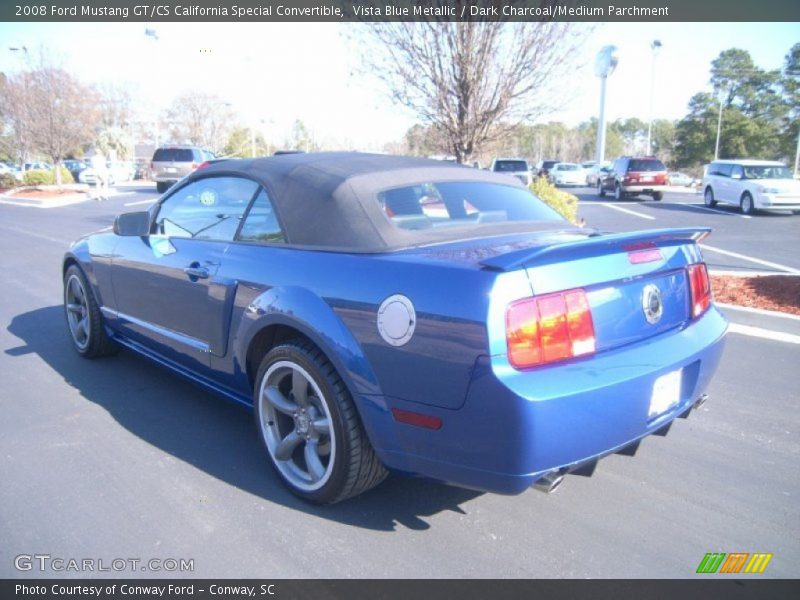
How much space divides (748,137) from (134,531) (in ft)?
181

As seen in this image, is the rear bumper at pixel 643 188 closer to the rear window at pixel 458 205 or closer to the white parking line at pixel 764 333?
the white parking line at pixel 764 333

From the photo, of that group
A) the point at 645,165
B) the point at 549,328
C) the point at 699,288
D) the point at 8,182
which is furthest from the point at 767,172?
the point at 8,182

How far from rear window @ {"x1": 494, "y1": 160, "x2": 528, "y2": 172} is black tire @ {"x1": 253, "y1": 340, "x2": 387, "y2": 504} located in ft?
73.7

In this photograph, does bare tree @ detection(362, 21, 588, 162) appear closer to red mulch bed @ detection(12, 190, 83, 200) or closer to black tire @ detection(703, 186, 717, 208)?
black tire @ detection(703, 186, 717, 208)

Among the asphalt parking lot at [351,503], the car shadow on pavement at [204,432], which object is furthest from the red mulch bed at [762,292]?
the car shadow on pavement at [204,432]

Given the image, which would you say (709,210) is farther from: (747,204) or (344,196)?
(344,196)

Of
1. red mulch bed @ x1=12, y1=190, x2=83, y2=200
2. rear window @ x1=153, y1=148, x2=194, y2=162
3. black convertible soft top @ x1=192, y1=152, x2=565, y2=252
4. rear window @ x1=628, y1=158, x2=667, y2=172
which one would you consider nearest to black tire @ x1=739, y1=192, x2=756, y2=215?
rear window @ x1=628, y1=158, x2=667, y2=172

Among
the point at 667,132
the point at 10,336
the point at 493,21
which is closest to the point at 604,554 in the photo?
the point at 10,336

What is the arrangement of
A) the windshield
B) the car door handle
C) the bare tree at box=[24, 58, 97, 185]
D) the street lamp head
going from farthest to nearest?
the bare tree at box=[24, 58, 97, 185]
the windshield
the street lamp head
the car door handle

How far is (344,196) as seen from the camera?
9.75ft

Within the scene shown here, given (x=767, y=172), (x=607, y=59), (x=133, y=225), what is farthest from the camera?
(x=767, y=172)

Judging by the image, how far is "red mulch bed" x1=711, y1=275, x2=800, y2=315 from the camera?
6.54 meters

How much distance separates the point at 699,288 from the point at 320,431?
1.95 m
